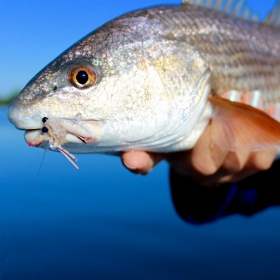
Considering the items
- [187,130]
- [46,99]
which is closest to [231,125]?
[187,130]

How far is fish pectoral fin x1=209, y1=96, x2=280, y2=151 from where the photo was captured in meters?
1.53

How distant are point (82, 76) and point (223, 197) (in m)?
1.56

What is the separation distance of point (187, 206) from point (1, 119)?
1312 cm

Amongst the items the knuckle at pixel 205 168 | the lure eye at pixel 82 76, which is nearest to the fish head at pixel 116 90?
the lure eye at pixel 82 76

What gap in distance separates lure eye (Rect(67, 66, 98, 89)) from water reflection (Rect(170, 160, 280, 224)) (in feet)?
4.58

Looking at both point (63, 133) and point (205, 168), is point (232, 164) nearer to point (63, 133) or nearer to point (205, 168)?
point (205, 168)

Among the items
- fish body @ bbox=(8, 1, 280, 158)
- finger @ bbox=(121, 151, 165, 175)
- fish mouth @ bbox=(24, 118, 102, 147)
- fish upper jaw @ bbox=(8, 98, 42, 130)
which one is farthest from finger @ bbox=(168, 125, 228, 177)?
fish upper jaw @ bbox=(8, 98, 42, 130)

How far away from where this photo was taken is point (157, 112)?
146 centimetres

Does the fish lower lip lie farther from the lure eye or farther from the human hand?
the human hand

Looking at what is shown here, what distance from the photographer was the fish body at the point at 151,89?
1353mm

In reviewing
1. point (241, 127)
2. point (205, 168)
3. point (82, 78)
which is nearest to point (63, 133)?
point (82, 78)

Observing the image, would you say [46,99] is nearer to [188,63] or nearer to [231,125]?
[188,63]

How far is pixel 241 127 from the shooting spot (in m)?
1.60

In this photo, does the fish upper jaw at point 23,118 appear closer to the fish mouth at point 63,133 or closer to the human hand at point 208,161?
the fish mouth at point 63,133
